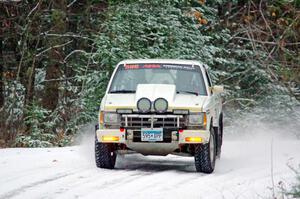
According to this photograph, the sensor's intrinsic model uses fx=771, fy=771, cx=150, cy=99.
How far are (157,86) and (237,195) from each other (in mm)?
3546

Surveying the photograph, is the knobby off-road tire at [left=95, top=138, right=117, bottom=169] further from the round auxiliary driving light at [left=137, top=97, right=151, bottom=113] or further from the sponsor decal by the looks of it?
the sponsor decal

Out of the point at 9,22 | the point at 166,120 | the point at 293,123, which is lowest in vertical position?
the point at 293,123

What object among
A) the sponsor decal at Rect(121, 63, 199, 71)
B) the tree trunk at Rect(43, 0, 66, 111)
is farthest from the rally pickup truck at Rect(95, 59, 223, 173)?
the tree trunk at Rect(43, 0, 66, 111)

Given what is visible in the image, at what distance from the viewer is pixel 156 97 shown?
12195 mm

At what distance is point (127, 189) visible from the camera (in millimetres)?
10047

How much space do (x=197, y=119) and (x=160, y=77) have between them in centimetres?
150

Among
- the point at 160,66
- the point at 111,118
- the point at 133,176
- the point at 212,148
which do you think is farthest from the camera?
the point at 160,66

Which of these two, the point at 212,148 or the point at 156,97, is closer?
the point at 156,97

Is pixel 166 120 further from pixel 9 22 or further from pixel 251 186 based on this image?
pixel 9 22

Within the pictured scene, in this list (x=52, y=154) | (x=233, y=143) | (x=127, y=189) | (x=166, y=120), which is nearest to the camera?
(x=127, y=189)

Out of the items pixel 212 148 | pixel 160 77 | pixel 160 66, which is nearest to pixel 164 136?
pixel 212 148

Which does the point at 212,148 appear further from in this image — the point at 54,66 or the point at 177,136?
the point at 54,66

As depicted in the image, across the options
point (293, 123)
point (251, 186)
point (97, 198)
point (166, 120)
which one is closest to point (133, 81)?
point (166, 120)

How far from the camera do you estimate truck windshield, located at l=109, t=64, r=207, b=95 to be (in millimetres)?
13094
